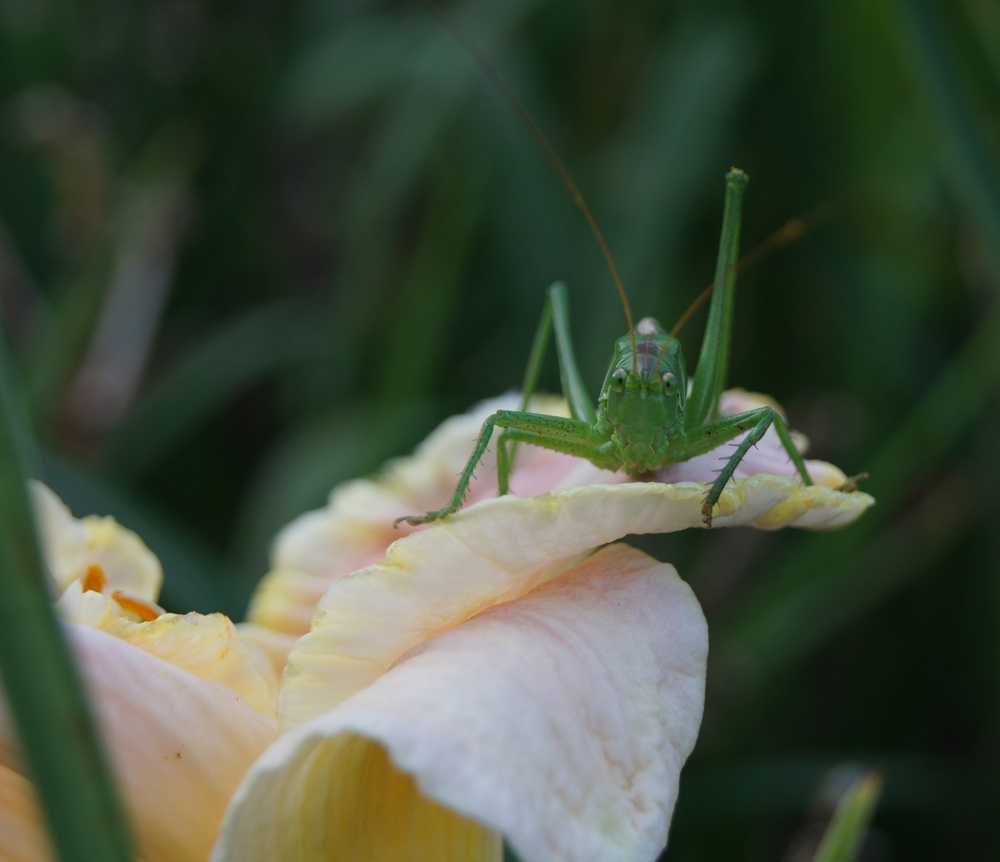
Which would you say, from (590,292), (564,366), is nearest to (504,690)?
(564,366)

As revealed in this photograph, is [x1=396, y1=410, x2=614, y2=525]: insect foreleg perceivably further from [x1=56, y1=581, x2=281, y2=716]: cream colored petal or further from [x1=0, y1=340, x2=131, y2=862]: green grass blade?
[x1=0, y1=340, x2=131, y2=862]: green grass blade

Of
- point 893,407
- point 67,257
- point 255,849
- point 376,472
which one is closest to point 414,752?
point 255,849

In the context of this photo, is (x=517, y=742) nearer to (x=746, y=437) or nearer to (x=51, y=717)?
(x=51, y=717)

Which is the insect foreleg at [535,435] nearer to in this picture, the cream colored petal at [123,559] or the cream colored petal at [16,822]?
the cream colored petal at [123,559]

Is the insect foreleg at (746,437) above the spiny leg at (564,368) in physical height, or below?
below

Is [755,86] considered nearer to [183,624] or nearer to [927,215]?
[927,215]

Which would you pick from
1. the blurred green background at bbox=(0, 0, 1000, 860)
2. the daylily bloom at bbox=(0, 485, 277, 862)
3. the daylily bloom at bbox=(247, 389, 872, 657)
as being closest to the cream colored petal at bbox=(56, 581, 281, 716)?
the daylily bloom at bbox=(0, 485, 277, 862)

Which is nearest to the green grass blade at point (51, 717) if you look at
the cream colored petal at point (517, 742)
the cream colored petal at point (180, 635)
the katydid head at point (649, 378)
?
the cream colored petal at point (517, 742)

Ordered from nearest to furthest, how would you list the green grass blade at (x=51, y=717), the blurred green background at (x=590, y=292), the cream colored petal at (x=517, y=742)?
the green grass blade at (x=51, y=717), the cream colored petal at (x=517, y=742), the blurred green background at (x=590, y=292)
